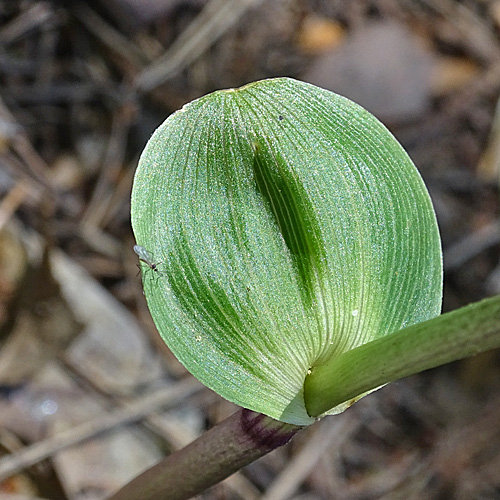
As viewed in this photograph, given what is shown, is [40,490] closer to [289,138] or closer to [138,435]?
[138,435]

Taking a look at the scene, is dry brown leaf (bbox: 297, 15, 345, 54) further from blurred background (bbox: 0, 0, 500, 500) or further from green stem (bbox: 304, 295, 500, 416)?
green stem (bbox: 304, 295, 500, 416)

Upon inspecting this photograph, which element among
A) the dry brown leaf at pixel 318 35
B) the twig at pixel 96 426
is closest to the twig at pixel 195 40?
the dry brown leaf at pixel 318 35

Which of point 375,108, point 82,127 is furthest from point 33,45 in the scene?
point 375,108

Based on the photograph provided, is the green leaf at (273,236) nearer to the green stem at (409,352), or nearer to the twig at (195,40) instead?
the green stem at (409,352)

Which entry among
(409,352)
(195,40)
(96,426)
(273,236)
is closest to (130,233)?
(96,426)

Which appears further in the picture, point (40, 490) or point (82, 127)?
point (82, 127)

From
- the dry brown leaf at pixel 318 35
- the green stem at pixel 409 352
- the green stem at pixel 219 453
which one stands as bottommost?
the green stem at pixel 219 453

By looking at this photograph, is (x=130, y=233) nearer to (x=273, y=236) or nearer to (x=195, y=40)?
(x=195, y=40)

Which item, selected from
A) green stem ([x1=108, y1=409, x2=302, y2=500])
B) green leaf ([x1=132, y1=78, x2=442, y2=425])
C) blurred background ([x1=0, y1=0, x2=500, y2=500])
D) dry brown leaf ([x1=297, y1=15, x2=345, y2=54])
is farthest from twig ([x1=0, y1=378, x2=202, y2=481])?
dry brown leaf ([x1=297, y1=15, x2=345, y2=54])
